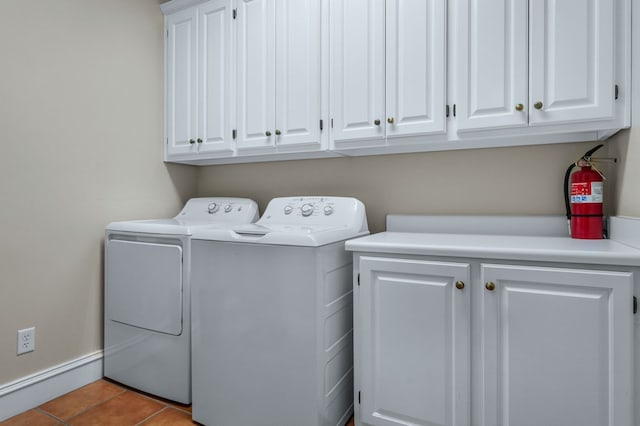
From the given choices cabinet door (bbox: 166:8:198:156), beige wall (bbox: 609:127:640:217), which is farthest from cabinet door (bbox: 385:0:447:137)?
cabinet door (bbox: 166:8:198:156)

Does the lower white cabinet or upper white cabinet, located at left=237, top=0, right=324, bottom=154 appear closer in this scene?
the lower white cabinet

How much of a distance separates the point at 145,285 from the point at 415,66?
1785 mm

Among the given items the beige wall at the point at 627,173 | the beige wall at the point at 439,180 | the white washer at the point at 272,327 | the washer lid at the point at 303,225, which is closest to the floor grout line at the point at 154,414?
the white washer at the point at 272,327

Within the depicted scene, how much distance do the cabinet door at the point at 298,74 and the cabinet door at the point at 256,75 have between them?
0.16 feet

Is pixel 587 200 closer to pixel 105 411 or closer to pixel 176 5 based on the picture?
pixel 105 411

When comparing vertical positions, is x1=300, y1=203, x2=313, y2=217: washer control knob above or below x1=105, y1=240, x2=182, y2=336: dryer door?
above

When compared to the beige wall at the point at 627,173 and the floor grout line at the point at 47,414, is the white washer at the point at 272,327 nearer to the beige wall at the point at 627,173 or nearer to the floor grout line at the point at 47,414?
the floor grout line at the point at 47,414

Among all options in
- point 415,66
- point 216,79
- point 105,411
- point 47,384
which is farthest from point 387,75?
point 47,384

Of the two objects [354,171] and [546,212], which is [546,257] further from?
[354,171]

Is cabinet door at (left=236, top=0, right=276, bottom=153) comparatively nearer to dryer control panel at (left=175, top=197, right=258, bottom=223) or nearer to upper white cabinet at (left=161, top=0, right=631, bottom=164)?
upper white cabinet at (left=161, top=0, right=631, bottom=164)

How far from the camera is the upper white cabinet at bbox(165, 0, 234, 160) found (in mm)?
2260

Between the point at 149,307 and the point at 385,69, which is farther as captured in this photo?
the point at 149,307

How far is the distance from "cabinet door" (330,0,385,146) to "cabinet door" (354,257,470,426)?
737mm

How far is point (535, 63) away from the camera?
4.89 ft
